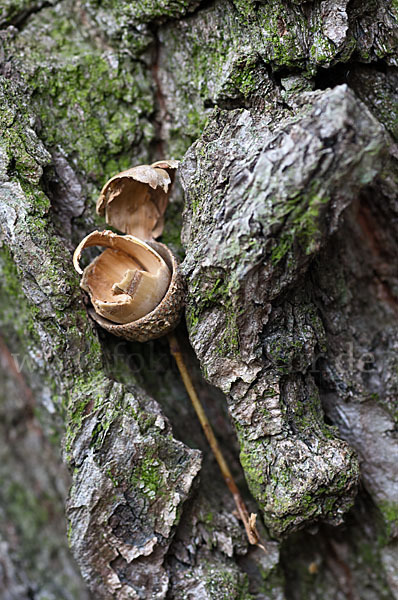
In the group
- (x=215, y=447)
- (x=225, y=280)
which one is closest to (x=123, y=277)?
(x=225, y=280)

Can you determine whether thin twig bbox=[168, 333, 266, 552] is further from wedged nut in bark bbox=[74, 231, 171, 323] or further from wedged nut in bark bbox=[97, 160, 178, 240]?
wedged nut in bark bbox=[97, 160, 178, 240]

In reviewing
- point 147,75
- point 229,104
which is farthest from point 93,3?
point 229,104

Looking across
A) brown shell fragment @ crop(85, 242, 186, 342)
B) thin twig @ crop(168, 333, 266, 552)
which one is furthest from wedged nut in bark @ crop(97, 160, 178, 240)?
thin twig @ crop(168, 333, 266, 552)

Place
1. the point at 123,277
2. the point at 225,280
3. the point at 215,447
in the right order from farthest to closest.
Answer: the point at 215,447, the point at 123,277, the point at 225,280

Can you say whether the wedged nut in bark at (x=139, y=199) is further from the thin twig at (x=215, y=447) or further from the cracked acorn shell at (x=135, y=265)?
the thin twig at (x=215, y=447)

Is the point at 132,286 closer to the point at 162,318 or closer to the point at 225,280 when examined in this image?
the point at 162,318

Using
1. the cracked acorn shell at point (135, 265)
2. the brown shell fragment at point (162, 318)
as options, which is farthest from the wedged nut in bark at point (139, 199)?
the brown shell fragment at point (162, 318)
